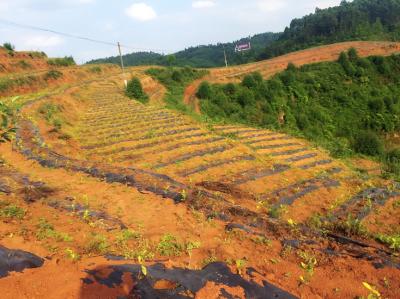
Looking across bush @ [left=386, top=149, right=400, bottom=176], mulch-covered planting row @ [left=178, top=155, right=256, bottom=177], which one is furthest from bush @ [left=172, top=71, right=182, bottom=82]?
mulch-covered planting row @ [left=178, top=155, right=256, bottom=177]

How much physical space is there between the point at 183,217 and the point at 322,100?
23.9m

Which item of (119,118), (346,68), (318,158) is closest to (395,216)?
(318,158)

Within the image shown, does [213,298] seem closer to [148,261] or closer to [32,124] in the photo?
[148,261]

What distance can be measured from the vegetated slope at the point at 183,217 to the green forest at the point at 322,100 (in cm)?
1086

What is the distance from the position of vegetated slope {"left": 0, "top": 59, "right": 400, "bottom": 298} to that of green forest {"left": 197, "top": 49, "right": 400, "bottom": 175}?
10860mm

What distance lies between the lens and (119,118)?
15.1 metres

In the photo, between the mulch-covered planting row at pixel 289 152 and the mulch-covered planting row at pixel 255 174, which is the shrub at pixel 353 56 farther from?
the mulch-covered planting row at pixel 255 174

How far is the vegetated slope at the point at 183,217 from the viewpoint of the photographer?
404 centimetres

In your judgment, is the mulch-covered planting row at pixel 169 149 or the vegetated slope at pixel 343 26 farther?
the vegetated slope at pixel 343 26

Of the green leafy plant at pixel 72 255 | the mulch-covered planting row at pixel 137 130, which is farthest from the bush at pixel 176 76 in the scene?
the green leafy plant at pixel 72 255

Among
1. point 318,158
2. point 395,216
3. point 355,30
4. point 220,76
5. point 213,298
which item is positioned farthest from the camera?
point 355,30

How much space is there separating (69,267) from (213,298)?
1.62 metres

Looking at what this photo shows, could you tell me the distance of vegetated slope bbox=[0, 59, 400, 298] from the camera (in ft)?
13.3

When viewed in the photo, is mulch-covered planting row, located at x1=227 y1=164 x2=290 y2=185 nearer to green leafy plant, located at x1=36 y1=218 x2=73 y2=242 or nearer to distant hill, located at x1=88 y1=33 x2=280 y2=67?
green leafy plant, located at x1=36 y1=218 x2=73 y2=242
